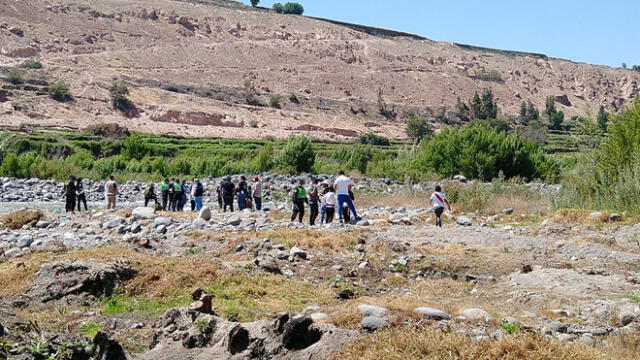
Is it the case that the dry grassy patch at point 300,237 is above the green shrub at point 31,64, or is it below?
below

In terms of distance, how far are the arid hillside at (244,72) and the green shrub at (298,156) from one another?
1254 inches

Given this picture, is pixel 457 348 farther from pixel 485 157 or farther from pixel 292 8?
pixel 292 8

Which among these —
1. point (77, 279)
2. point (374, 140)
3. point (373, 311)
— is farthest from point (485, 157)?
point (374, 140)

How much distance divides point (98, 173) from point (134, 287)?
3268 centimetres

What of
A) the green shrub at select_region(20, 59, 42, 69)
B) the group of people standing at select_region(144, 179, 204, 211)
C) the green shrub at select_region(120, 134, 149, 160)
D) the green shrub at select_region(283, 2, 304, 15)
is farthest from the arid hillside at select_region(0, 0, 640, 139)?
the group of people standing at select_region(144, 179, 204, 211)

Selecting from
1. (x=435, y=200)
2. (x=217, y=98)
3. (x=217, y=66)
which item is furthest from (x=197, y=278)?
(x=217, y=66)

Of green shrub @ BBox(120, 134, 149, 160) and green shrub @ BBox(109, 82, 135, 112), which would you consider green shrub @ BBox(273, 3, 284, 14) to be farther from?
green shrub @ BBox(120, 134, 149, 160)

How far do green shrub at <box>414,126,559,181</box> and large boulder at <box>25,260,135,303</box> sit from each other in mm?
22095

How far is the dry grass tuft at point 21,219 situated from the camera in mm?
18172

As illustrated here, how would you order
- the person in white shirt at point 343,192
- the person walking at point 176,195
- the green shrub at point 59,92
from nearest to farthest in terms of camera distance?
the person in white shirt at point 343,192 → the person walking at point 176,195 → the green shrub at point 59,92

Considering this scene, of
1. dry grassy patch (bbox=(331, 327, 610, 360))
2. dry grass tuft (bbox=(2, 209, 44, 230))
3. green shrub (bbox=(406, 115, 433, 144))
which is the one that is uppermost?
dry grassy patch (bbox=(331, 327, 610, 360))

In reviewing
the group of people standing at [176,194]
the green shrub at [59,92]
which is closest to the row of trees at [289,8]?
the green shrub at [59,92]

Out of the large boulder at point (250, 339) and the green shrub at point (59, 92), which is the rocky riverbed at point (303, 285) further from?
the green shrub at point (59, 92)

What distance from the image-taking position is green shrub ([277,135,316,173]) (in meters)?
38.0
